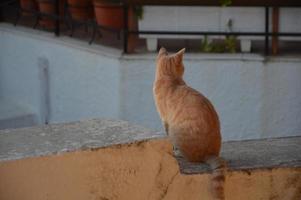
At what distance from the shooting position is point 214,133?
3.88 meters

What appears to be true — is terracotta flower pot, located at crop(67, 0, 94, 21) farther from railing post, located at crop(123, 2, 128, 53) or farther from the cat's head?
the cat's head

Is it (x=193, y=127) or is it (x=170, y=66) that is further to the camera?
(x=170, y=66)

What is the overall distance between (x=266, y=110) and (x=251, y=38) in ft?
2.20

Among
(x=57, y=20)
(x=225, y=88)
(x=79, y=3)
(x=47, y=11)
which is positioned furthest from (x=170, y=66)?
(x=47, y=11)

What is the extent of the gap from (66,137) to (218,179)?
72 centimetres

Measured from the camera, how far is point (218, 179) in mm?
3457

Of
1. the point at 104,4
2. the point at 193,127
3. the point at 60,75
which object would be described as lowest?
the point at 60,75

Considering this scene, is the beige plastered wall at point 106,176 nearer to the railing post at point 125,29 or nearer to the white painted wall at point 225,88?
the white painted wall at point 225,88

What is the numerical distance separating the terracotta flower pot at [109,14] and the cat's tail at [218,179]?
14.7ft

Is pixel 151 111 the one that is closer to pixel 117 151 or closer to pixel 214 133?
pixel 214 133

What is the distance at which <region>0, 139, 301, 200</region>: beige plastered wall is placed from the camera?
291 centimetres

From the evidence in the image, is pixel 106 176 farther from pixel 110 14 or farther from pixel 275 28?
pixel 110 14

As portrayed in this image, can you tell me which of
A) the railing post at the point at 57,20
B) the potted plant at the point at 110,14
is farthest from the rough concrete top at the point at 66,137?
the railing post at the point at 57,20

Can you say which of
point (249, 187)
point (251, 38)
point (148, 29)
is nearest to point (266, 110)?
point (251, 38)
